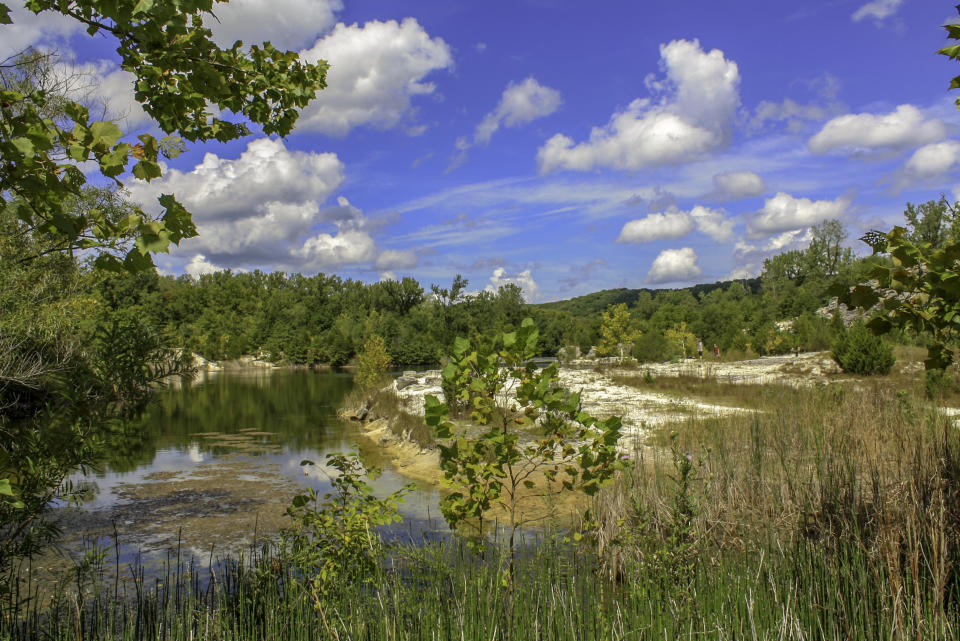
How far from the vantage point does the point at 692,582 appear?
3025mm

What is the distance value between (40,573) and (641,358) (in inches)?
1328

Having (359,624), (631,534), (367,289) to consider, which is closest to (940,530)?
(631,534)

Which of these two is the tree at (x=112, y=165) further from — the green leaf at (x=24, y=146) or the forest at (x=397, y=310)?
the forest at (x=397, y=310)

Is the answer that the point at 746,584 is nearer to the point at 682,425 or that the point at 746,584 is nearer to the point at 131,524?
the point at 682,425

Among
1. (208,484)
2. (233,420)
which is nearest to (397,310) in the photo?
(233,420)

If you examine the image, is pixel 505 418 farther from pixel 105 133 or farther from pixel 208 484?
pixel 208 484

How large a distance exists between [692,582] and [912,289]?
6.10ft

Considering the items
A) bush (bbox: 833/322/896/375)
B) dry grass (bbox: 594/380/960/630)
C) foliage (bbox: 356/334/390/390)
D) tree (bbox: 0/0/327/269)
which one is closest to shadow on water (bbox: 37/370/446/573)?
tree (bbox: 0/0/327/269)

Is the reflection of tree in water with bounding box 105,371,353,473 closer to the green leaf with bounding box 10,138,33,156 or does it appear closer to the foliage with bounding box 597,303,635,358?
the green leaf with bounding box 10,138,33,156

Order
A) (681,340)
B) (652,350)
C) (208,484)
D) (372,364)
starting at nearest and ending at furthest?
(208,484)
(372,364)
(652,350)
(681,340)

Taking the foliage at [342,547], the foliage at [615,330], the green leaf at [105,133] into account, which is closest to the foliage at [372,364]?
the foliage at [615,330]

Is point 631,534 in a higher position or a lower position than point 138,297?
lower

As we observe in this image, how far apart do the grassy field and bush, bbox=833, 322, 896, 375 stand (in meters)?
15.1

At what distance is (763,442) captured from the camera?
6859 millimetres
